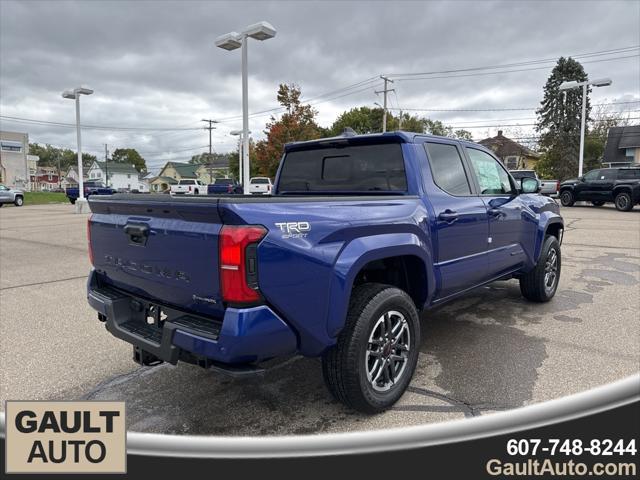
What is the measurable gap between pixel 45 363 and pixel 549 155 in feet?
177

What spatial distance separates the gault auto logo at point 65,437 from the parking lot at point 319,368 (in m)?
0.83

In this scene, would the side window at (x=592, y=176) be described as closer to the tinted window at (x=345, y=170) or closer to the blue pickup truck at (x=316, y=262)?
the blue pickup truck at (x=316, y=262)

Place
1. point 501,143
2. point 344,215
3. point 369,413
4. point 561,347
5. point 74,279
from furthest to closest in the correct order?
point 501,143 < point 74,279 < point 561,347 < point 369,413 < point 344,215

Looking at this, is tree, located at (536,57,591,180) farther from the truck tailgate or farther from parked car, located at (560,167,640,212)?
the truck tailgate

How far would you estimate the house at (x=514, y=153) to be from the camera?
6581cm

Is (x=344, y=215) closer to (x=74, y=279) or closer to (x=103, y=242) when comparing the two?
(x=103, y=242)

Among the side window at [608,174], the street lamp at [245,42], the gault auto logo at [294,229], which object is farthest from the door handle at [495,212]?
the side window at [608,174]

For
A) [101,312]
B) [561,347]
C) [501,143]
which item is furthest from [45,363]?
[501,143]

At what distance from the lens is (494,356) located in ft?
13.3

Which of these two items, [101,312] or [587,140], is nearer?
[101,312]

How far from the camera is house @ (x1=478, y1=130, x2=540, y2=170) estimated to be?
65.8 metres

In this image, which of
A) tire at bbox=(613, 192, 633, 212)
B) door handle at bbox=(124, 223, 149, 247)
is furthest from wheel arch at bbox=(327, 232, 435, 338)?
tire at bbox=(613, 192, 633, 212)

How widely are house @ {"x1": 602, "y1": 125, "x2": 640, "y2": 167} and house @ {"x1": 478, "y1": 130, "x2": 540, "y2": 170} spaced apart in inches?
788

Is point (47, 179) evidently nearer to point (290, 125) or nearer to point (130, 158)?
point (130, 158)
